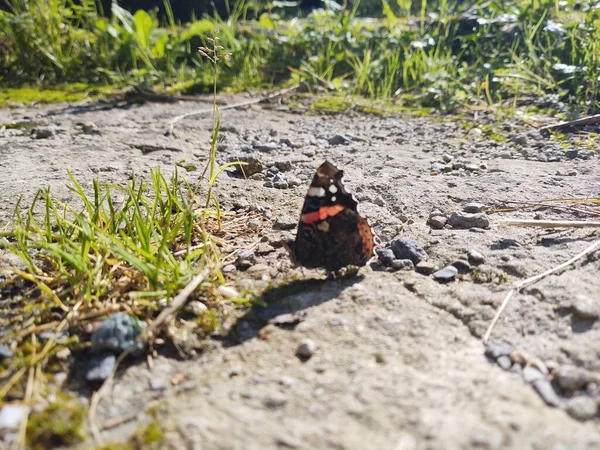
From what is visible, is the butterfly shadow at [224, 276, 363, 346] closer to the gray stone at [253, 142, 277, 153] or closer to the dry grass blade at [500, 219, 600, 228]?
the dry grass blade at [500, 219, 600, 228]

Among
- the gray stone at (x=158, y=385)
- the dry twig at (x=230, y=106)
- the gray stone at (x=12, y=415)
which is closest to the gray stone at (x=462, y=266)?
the gray stone at (x=158, y=385)

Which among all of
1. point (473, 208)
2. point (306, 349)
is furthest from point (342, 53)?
point (306, 349)

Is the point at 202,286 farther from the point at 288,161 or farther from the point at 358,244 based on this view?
the point at 288,161

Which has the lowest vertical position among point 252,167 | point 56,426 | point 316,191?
point 252,167

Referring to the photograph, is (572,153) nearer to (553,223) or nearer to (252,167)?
(553,223)

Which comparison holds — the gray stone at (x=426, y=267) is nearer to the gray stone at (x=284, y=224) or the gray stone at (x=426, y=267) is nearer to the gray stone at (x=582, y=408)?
the gray stone at (x=284, y=224)

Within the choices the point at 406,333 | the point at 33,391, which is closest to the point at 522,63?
the point at 406,333
